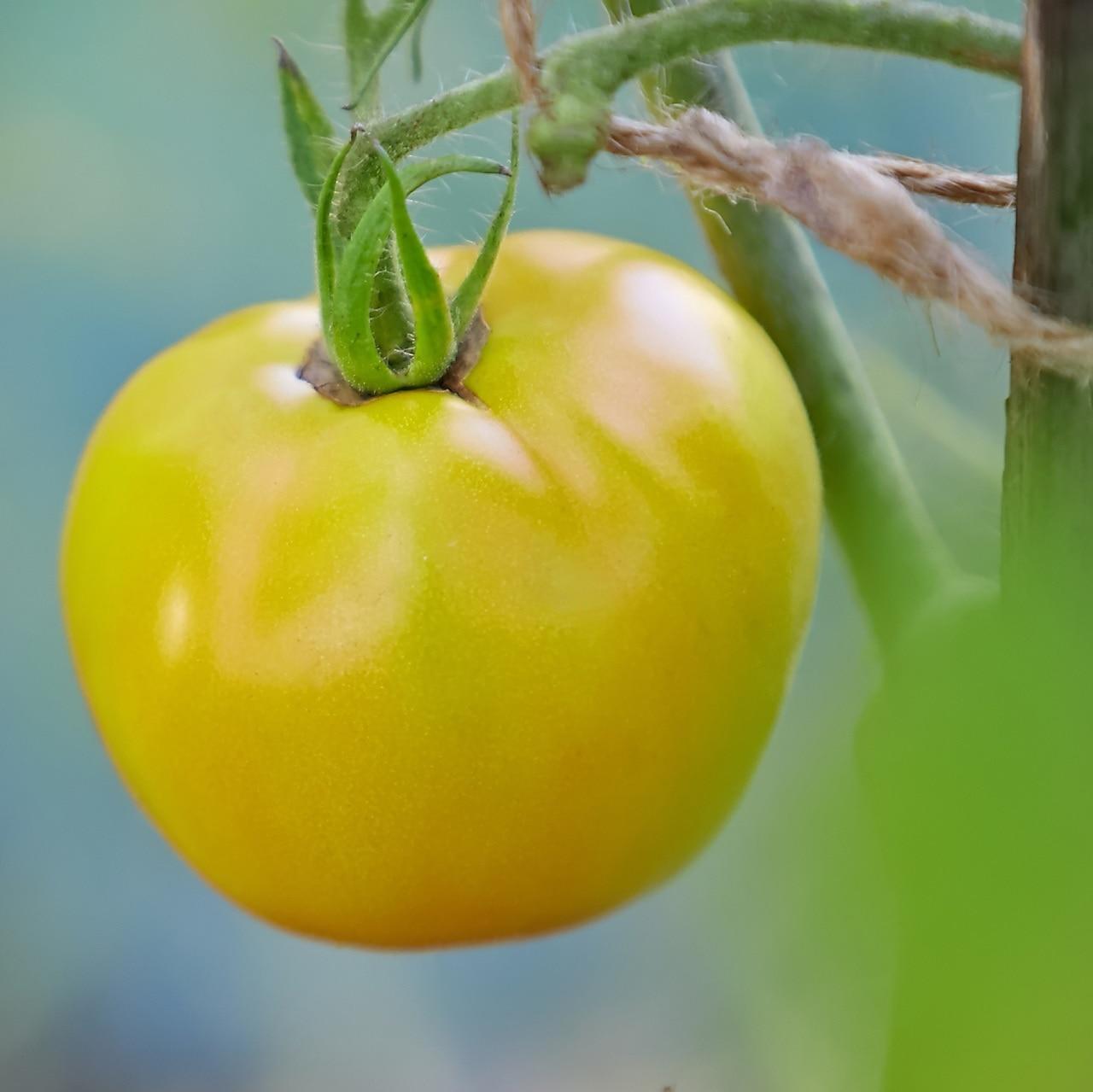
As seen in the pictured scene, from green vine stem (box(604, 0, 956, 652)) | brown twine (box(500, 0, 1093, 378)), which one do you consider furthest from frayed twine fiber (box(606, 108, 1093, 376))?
green vine stem (box(604, 0, 956, 652))

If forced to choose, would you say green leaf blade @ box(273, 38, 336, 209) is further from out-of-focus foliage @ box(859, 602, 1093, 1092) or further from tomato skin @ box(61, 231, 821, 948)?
out-of-focus foliage @ box(859, 602, 1093, 1092)

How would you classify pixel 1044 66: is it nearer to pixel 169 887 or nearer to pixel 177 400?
pixel 177 400

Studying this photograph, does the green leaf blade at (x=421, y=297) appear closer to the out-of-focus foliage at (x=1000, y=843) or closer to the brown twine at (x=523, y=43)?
the brown twine at (x=523, y=43)

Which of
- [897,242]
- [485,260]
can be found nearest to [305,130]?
[485,260]

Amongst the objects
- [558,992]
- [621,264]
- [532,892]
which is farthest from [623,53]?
[558,992]

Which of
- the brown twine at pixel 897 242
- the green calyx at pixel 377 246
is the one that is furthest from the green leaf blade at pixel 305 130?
the brown twine at pixel 897 242
